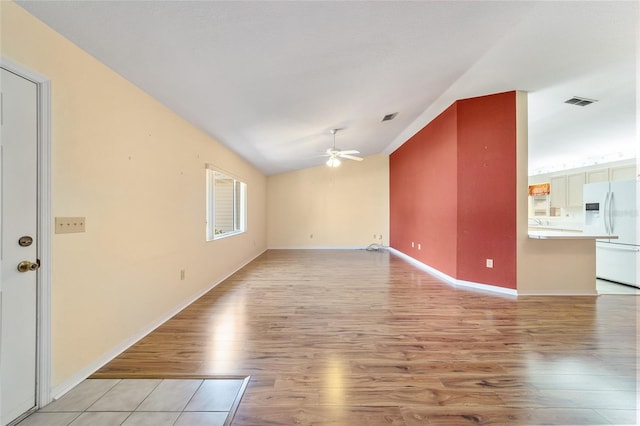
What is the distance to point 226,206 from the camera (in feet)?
17.5

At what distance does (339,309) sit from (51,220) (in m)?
2.74

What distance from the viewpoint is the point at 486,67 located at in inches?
118

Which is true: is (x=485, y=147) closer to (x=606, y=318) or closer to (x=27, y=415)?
(x=606, y=318)

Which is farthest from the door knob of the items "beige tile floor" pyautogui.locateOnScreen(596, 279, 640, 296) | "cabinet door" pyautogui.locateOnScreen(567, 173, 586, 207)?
"cabinet door" pyautogui.locateOnScreen(567, 173, 586, 207)

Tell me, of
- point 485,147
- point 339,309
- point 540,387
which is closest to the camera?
point 540,387

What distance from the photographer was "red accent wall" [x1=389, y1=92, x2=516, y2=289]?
12.0ft

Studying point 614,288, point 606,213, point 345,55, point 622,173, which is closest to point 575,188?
point 622,173

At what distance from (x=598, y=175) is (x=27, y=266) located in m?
9.05

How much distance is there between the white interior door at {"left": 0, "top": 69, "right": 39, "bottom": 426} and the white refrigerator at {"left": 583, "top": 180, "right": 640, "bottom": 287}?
711cm

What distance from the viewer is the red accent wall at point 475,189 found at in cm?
366

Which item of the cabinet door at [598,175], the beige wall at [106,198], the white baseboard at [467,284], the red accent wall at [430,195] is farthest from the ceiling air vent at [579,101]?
the beige wall at [106,198]

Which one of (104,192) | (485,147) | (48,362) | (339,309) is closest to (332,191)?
(485,147)

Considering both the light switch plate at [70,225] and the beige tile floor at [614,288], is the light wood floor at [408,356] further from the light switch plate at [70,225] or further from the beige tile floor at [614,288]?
the light switch plate at [70,225]

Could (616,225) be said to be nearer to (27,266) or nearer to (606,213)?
(606,213)
